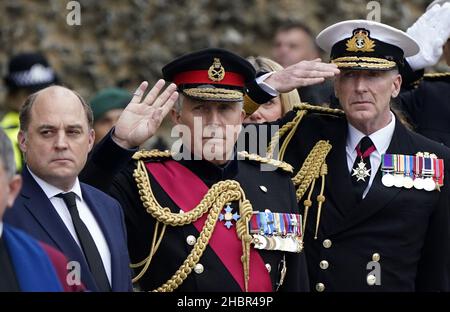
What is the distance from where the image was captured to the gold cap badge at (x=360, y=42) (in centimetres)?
669

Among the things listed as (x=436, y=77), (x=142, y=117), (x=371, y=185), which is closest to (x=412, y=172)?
(x=371, y=185)

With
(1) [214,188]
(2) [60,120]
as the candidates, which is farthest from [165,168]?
(2) [60,120]

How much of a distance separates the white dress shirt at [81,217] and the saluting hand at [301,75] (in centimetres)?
133

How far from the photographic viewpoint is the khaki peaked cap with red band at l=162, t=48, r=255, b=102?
6.23m

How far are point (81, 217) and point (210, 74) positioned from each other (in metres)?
0.91

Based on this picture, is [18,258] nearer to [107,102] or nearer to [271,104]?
[271,104]

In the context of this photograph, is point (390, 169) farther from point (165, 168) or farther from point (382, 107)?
point (165, 168)

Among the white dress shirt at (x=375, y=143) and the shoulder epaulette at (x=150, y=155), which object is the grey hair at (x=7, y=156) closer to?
the shoulder epaulette at (x=150, y=155)

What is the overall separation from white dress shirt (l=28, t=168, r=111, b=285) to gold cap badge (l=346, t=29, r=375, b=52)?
158 centimetres

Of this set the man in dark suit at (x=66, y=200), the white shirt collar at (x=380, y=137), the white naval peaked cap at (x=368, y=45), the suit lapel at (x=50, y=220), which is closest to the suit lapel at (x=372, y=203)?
the white shirt collar at (x=380, y=137)

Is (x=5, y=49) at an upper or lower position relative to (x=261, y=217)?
upper

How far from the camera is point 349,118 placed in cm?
670
